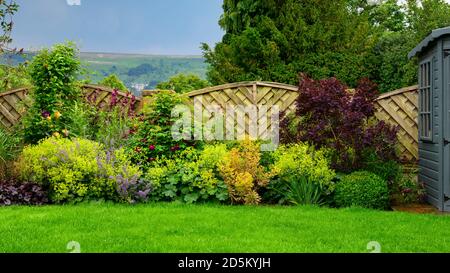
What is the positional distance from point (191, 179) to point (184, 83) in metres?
15.4

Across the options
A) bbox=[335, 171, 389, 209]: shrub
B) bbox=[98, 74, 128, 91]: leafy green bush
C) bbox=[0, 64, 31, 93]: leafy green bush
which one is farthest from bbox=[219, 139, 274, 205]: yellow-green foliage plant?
bbox=[98, 74, 128, 91]: leafy green bush

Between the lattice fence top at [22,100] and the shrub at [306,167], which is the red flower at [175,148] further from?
the lattice fence top at [22,100]

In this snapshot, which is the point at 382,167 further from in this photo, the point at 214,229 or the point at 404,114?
the point at 214,229

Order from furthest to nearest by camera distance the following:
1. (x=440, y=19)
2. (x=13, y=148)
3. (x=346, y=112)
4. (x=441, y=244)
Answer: (x=440, y=19), (x=13, y=148), (x=346, y=112), (x=441, y=244)

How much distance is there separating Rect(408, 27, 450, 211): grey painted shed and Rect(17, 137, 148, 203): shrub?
3919 millimetres

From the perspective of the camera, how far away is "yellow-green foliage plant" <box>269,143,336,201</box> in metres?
8.17

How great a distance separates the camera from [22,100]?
11.4 m

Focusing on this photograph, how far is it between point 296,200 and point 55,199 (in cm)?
321

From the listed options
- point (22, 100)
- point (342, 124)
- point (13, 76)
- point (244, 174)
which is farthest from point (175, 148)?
point (13, 76)

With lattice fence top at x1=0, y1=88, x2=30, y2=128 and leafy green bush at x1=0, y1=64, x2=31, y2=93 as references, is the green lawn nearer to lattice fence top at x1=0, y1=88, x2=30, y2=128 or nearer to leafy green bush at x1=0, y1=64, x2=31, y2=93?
lattice fence top at x1=0, y1=88, x2=30, y2=128

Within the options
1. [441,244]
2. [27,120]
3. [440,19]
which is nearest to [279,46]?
[440,19]

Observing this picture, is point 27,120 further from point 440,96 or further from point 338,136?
point 440,96
